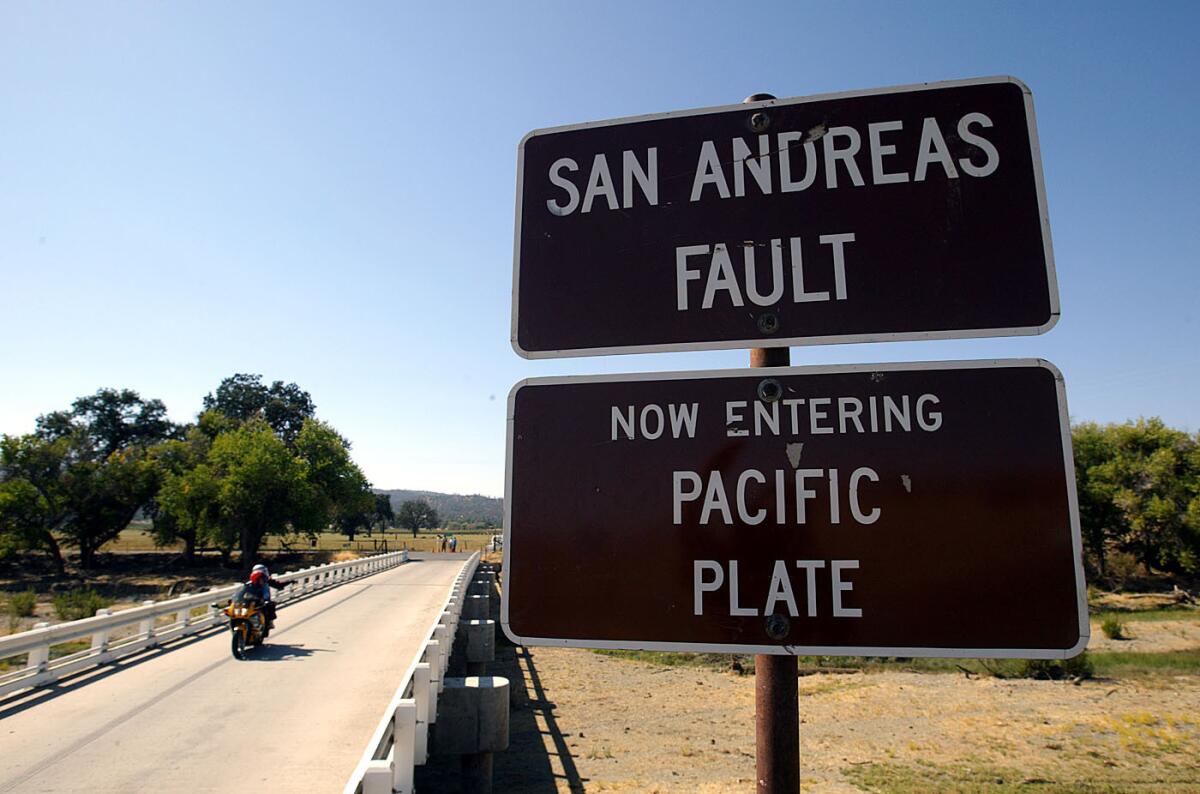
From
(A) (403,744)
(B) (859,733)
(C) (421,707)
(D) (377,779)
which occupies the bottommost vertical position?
(B) (859,733)

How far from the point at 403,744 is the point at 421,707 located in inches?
66.8

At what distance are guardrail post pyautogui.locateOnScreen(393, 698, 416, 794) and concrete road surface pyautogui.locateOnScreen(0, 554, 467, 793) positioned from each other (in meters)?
1.17

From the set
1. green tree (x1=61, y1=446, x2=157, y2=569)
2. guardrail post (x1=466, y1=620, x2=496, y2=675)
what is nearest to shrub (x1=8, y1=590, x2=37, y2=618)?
guardrail post (x1=466, y1=620, x2=496, y2=675)

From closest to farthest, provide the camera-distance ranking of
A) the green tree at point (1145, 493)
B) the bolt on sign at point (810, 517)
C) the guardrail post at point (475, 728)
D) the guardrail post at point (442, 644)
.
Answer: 1. the bolt on sign at point (810, 517)
2. the guardrail post at point (475, 728)
3. the guardrail post at point (442, 644)
4. the green tree at point (1145, 493)

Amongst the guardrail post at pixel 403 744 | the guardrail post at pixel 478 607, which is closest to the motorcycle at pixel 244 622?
the guardrail post at pixel 478 607

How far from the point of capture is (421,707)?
8.38 m

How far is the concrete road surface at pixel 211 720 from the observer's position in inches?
301

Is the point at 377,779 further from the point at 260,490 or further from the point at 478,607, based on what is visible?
the point at 260,490

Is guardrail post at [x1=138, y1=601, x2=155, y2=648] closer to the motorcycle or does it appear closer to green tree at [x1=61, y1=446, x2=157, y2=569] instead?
the motorcycle

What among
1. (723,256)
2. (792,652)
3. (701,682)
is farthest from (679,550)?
(701,682)

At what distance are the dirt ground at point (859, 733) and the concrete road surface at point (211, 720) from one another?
243 centimetres

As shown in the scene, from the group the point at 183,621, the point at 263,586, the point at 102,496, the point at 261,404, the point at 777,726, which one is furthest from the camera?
the point at 261,404

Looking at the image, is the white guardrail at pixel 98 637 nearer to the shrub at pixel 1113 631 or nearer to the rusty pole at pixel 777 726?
the rusty pole at pixel 777 726

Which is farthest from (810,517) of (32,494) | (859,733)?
(32,494)
